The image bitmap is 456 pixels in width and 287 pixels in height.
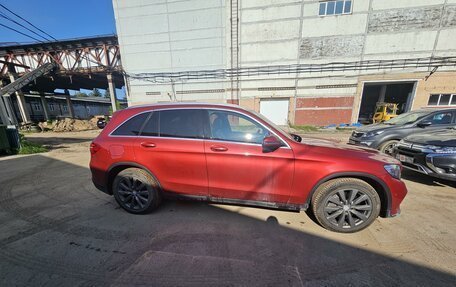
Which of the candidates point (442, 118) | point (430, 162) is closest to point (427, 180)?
point (430, 162)

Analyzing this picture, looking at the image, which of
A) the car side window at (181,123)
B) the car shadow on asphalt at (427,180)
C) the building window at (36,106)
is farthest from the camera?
the building window at (36,106)

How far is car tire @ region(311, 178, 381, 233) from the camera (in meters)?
2.51

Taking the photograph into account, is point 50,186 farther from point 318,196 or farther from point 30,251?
point 318,196

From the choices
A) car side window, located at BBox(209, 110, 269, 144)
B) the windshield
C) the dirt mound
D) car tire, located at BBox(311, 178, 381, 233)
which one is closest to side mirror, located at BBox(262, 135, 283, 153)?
car side window, located at BBox(209, 110, 269, 144)

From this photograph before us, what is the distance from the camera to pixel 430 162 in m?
3.68

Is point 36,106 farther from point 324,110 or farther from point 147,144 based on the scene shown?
point 324,110

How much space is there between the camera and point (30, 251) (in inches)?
91.0

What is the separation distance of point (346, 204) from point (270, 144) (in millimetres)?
1370

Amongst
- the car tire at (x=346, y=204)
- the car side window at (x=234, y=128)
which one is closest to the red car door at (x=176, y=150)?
the car side window at (x=234, y=128)

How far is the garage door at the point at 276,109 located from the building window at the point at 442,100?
10.9 m

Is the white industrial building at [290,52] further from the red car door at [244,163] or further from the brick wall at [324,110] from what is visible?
the red car door at [244,163]

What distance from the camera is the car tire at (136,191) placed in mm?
2992

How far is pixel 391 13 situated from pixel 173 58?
17.4 metres

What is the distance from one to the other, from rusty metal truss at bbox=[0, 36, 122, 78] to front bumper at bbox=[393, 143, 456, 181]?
21.5 meters
